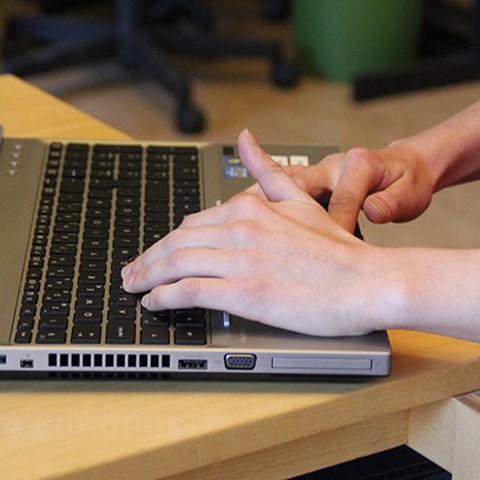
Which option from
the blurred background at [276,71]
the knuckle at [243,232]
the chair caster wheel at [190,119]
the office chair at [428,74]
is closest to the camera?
the knuckle at [243,232]

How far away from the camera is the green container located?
321 cm

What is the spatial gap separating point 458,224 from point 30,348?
70.8 inches

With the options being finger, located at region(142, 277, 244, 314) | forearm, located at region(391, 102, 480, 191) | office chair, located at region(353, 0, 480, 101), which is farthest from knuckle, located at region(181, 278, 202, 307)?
A: office chair, located at region(353, 0, 480, 101)

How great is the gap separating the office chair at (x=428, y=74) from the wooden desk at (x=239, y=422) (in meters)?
2.26

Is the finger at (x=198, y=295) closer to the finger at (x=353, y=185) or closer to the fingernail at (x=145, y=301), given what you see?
the fingernail at (x=145, y=301)

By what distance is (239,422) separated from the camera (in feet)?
2.49

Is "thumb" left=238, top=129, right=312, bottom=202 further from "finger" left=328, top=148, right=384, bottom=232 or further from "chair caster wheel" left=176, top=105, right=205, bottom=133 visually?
"chair caster wheel" left=176, top=105, right=205, bottom=133

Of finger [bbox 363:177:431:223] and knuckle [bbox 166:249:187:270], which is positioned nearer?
knuckle [bbox 166:249:187:270]

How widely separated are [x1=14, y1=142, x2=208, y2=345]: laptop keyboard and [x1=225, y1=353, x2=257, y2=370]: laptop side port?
2 centimetres

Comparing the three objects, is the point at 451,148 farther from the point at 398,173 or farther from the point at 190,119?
the point at 190,119

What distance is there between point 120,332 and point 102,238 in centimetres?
15

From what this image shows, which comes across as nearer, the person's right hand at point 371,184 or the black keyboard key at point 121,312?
the black keyboard key at point 121,312

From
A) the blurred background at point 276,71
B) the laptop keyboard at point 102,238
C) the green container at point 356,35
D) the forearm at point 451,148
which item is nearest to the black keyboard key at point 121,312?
the laptop keyboard at point 102,238

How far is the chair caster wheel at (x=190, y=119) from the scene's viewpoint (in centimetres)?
280
